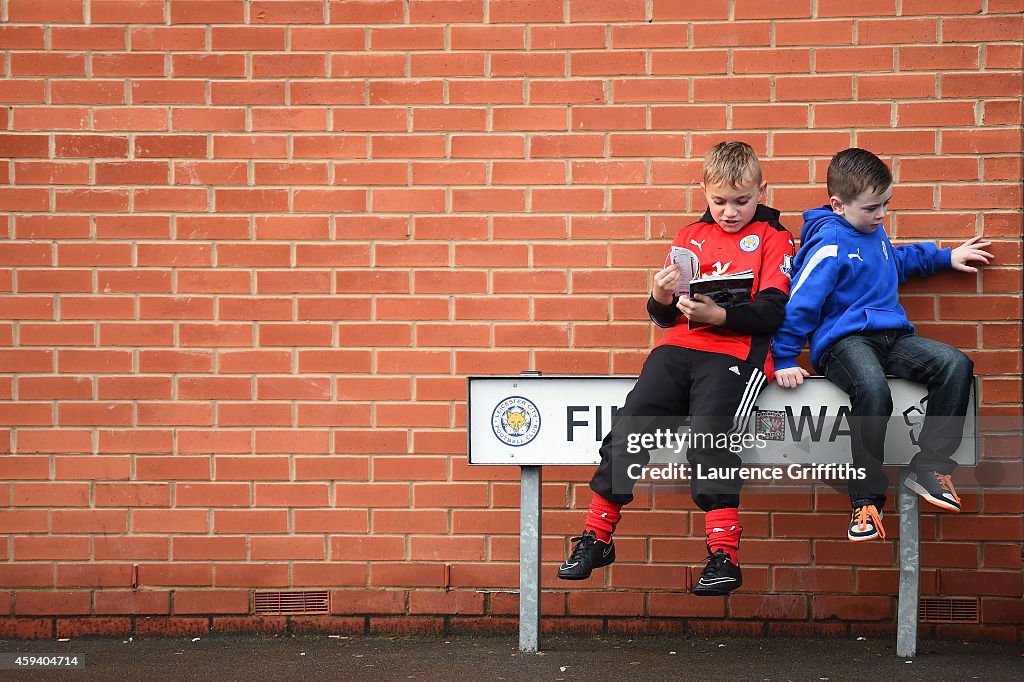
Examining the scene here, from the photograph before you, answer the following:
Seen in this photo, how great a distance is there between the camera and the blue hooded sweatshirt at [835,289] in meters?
4.24

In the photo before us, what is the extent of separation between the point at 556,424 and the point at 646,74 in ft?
5.18

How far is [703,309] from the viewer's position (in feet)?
13.4

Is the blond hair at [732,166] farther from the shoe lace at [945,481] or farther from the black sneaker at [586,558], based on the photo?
the black sneaker at [586,558]

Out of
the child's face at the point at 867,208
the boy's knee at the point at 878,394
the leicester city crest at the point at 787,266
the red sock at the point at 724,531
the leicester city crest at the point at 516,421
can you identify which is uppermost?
the child's face at the point at 867,208

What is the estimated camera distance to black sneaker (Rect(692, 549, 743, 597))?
3877 mm

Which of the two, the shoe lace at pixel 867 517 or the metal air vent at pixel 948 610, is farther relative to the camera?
the metal air vent at pixel 948 610

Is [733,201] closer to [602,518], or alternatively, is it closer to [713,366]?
[713,366]

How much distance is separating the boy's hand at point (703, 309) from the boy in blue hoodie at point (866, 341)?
298 mm

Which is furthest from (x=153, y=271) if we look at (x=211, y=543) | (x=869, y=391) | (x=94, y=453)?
(x=869, y=391)

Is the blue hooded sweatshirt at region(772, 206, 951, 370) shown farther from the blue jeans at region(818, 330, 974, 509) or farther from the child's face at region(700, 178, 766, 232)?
the child's face at region(700, 178, 766, 232)

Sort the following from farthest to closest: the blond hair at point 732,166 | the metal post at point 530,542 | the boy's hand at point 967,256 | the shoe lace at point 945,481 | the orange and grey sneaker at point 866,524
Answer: the boy's hand at point 967,256, the metal post at point 530,542, the blond hair at point 732,166, the shoe lace at point 945,481, the orange and grey sneaker at point 866,524

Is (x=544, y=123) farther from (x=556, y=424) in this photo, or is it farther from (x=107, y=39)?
(x=107, y=39)

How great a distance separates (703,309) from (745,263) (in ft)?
1.05

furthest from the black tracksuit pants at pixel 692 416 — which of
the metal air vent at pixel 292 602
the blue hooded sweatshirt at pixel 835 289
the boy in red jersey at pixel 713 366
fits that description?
the metal air vent at pixel 292 602
